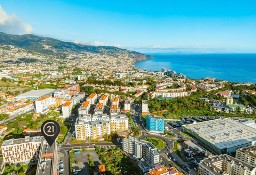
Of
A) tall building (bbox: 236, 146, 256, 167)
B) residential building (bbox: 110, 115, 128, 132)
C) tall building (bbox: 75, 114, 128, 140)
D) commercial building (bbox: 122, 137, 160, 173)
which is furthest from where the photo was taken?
residential building (bbox: 110, 115, 128, 132)

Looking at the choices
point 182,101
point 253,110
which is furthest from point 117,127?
point 253,110

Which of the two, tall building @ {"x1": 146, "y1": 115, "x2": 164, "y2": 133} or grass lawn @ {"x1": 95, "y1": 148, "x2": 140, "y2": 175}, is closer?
grass lawn @ {"x1": 95, "y1": 148, "x2": 140, "y2": 175}

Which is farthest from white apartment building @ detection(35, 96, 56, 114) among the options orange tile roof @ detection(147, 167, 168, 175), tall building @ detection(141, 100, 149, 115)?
orange tile roof @ detection(147, 167, 168, 175)

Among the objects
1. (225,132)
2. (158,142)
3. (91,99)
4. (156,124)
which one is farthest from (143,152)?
(91,99)

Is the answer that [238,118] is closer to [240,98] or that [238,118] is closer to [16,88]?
[240,98]

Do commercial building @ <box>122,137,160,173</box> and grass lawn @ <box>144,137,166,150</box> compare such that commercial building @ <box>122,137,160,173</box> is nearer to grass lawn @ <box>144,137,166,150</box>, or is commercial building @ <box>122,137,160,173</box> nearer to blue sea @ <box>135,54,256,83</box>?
grass lawn @ <box>144,137,166,150</box>

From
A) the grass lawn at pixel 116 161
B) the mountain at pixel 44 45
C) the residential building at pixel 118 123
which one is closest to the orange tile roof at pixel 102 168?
the grass lawn at pixel 116 161
